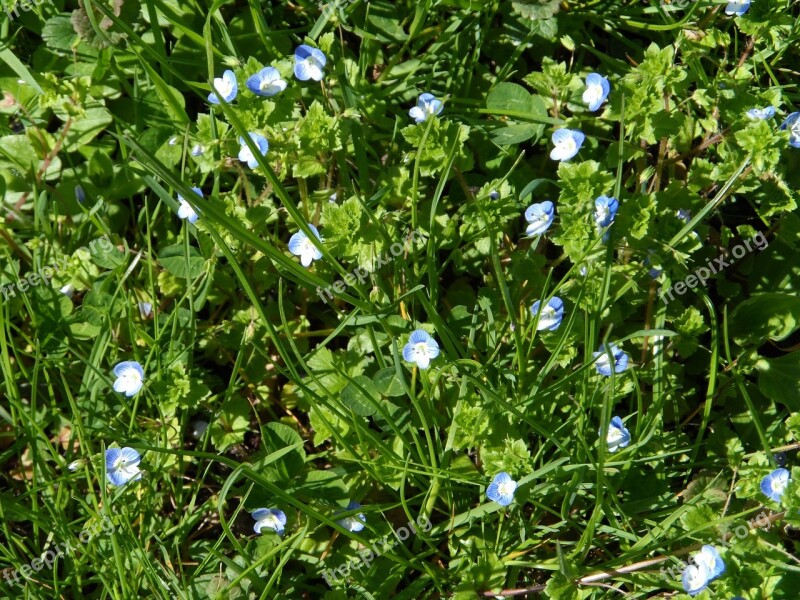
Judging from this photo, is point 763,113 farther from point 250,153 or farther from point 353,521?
point 353,521

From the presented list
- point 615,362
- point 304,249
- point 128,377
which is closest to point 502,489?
point 615,362

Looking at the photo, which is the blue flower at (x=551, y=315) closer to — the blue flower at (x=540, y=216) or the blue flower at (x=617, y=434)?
the blue flower at (x=540, y=216)

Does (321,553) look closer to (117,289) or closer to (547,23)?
(117,289)

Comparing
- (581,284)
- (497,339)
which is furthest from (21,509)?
(581,284)

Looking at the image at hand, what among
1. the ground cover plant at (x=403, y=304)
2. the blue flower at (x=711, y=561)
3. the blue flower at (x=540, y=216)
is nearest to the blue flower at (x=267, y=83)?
the ground cover plant at (x=403, y=304)

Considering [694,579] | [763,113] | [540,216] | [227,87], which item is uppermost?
[227,87]

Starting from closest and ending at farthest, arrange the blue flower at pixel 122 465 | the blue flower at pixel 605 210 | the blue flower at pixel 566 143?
the blue flower at pixel 605 210
the blue flower at pixel 122 465
the blue flower at pixel 566 143
